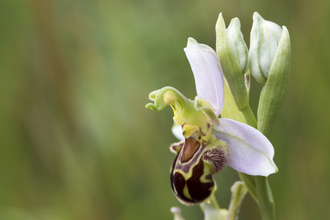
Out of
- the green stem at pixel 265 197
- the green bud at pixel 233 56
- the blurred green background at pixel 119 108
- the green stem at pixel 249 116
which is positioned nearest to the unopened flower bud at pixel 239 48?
the green bud at pixel 233 56

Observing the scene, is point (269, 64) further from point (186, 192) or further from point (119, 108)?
point (119, 108)

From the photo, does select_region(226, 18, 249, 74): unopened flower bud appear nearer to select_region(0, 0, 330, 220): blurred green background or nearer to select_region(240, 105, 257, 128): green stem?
select_region(240, 105, 257, 128): green stem

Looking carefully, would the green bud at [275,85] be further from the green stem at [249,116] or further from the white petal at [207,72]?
the white petal at [207,72]

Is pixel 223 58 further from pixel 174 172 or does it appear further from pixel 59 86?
pixel 59 86

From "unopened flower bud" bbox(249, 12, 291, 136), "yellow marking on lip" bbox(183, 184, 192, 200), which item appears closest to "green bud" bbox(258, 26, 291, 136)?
"unopened flower bud" bbox(249, 12, 291, 136)

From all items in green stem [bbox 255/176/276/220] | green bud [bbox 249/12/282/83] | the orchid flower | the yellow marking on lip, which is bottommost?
green stem [bbox 255/176/276/220]

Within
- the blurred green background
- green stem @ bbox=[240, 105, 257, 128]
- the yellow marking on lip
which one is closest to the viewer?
the yellow marking on lip
